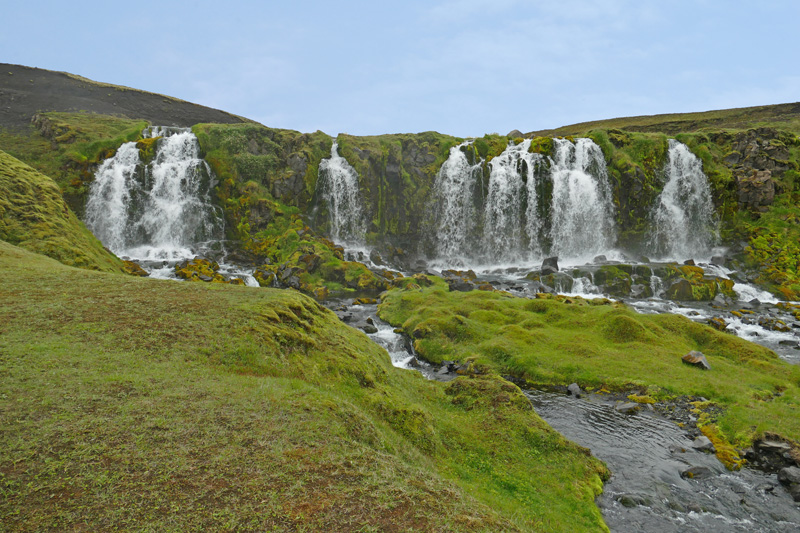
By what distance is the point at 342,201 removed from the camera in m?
57.2

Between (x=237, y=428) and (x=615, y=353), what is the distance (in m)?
20.1

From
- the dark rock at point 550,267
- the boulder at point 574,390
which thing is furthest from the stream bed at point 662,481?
the dark rock at point 550,267

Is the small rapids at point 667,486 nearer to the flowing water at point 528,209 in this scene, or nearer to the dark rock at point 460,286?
the dark rock at point 460,286

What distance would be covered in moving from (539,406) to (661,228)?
46.2m

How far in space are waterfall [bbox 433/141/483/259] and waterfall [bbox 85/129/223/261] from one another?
28.7m

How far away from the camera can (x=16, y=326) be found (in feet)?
38.1

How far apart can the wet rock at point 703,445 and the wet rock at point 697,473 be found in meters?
1.41

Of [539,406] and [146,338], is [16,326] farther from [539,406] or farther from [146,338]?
[539,406]

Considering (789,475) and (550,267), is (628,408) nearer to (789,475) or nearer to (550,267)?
(789,475)

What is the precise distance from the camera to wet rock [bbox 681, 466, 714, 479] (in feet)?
42.8

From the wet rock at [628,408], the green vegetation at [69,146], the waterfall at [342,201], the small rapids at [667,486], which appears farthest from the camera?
the waterfall at [342,201]

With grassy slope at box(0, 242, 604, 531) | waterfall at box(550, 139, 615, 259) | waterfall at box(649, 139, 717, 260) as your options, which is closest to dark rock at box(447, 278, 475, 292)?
waterfall at box(550, 139, 615, 259)

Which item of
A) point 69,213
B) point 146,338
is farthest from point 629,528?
point 69,213

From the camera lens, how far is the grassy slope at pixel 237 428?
6.30 metres
